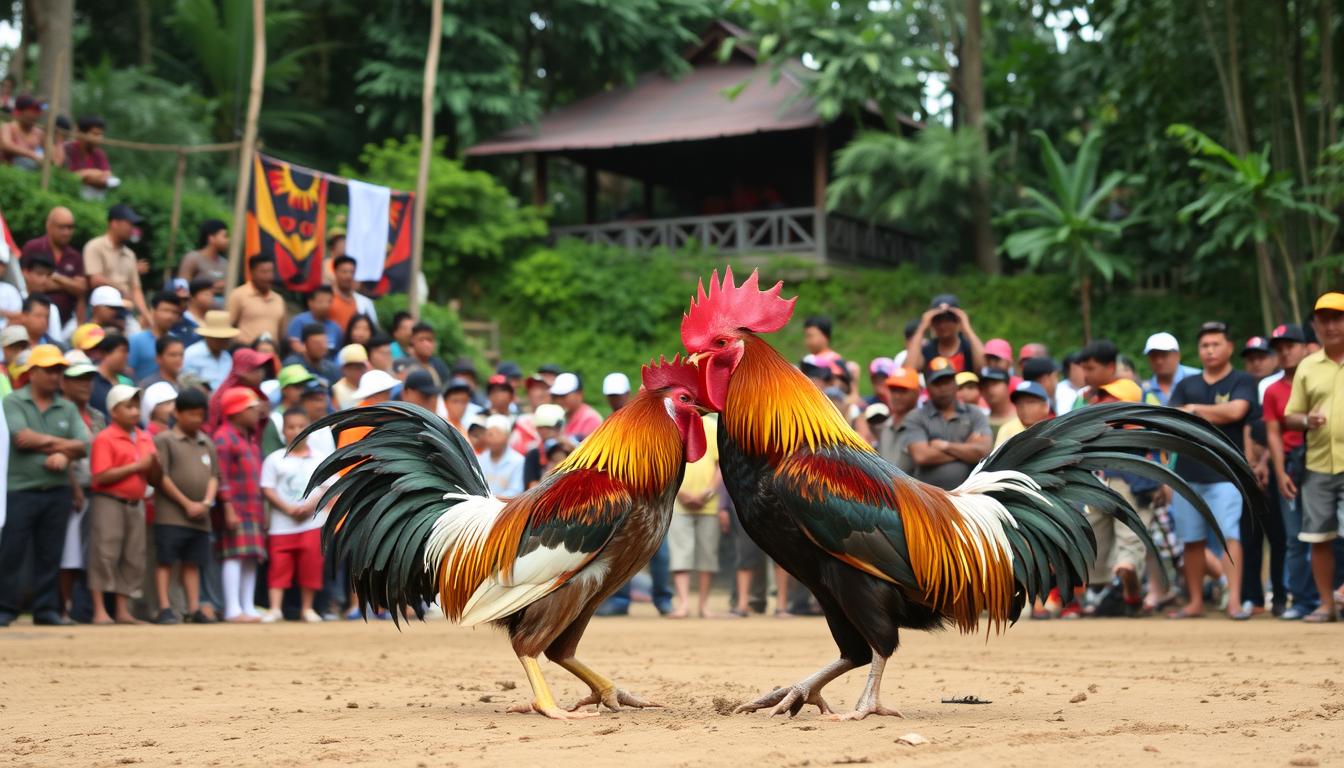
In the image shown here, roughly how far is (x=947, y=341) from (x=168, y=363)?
6.84 m

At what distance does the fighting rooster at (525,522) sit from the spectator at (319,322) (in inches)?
299

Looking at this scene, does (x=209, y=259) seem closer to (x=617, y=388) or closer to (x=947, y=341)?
(x=617, y=388)

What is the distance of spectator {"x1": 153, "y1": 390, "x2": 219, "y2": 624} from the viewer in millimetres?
11609

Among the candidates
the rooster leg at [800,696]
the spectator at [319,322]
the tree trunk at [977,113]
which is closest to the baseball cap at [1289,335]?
the rooster leg at [800,696]

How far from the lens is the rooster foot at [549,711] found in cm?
619

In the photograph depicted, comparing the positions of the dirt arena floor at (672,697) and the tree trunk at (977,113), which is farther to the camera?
the tree trunk at (977,113)

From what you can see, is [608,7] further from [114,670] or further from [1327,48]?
[114,670]

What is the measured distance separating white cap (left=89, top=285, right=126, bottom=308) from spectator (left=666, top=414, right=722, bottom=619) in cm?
541

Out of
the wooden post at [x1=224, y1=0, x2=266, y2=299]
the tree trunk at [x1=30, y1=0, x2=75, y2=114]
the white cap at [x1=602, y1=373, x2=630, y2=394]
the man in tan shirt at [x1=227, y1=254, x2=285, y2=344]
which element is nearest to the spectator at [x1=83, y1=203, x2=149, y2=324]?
the man in tan shirt at [x1=227, y1=254, x2=285, y2=344]

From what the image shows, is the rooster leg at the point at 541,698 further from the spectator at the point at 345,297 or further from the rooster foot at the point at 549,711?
the spectator at the point at 345,297

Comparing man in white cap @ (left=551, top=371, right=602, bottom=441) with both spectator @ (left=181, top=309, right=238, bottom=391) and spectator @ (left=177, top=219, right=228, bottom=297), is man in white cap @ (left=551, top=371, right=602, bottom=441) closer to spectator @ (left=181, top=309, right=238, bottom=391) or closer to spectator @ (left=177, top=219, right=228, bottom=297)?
spectator @ (left=181, top=309, right=238, bottom=391)

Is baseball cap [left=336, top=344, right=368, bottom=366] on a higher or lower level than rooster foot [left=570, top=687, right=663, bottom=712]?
higher

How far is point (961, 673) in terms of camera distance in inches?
324

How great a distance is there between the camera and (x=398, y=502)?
265 inches
